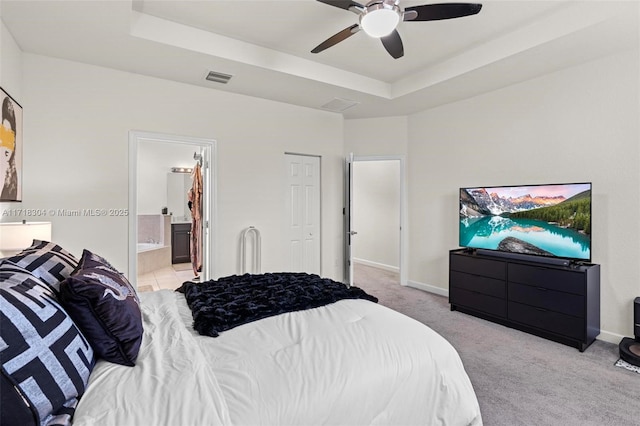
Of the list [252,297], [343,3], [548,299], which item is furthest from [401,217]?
[252,297]

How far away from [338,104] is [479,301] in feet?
9.94

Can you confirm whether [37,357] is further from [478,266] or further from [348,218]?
[348,218]

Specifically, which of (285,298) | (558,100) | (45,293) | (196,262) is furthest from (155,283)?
(558,100)

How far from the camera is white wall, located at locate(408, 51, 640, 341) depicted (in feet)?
9.86

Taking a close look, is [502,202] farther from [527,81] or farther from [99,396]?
[99,396]

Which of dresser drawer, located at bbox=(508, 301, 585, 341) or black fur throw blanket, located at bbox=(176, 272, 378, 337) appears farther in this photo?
dresser drawer, located at bbox=(508, 301, 585, 341)

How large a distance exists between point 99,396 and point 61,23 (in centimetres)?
280

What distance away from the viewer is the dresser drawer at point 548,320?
9.50ft

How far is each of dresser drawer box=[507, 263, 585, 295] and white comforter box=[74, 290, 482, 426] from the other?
2040 millimetres

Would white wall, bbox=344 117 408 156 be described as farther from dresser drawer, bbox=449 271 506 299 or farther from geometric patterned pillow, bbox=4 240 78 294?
geometric patterned pillow, bbox=4 240 78 294

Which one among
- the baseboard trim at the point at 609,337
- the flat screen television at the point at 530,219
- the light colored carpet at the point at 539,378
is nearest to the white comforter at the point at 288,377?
the light colored carpet at the point at 539,378

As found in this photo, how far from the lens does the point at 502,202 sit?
361 centimetres

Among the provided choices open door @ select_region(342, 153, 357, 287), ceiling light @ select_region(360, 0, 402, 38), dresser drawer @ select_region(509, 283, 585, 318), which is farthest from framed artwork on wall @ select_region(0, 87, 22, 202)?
dresser drawer @ select_region(509, 283, 585, 318)

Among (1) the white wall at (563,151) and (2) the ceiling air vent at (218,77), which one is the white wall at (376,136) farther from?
(2) the ceiling air vent at (218,77)
